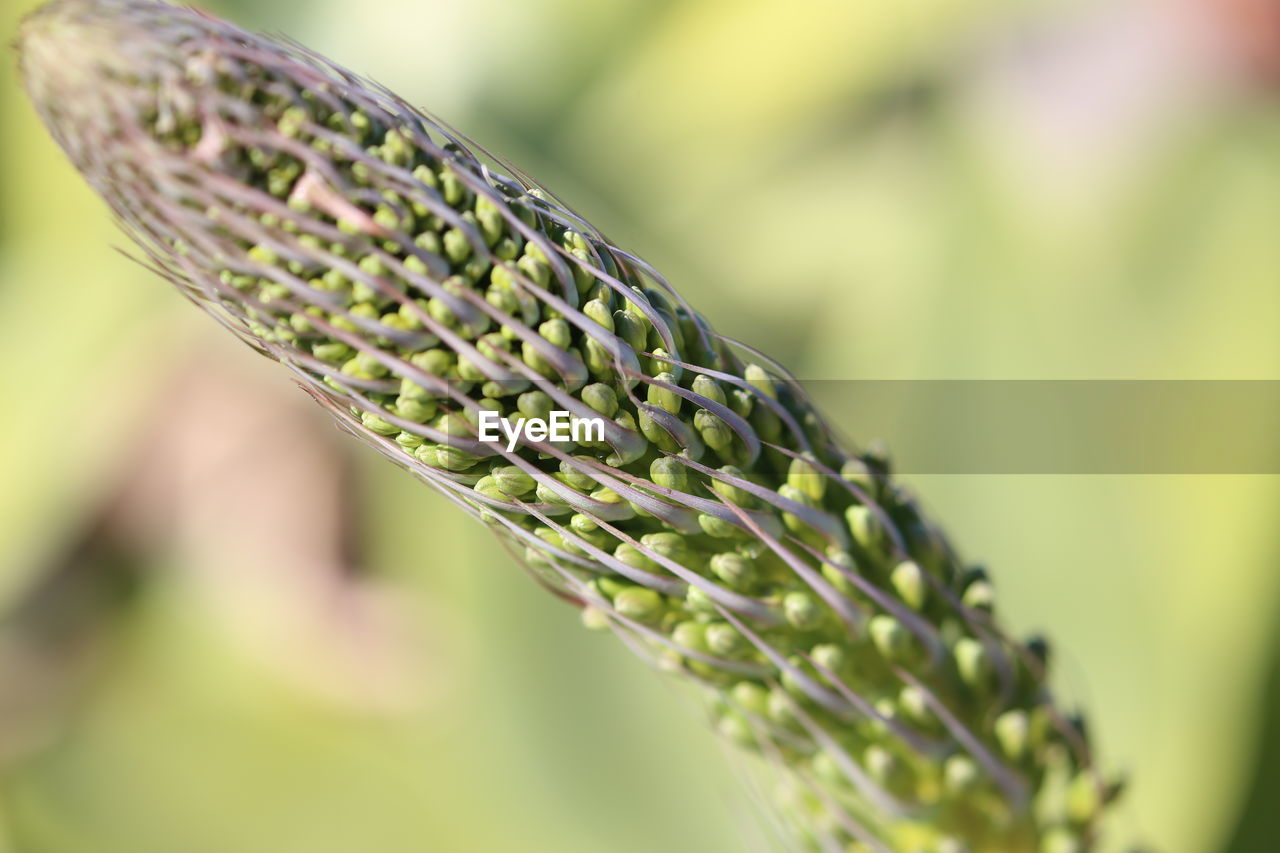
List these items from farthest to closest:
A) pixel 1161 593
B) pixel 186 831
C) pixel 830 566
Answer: pixel 186 831
pixel 1161 593
pixel 830 566

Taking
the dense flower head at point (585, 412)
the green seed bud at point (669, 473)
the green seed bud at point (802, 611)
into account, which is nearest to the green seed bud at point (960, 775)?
the dense flower head at point (585, 412)

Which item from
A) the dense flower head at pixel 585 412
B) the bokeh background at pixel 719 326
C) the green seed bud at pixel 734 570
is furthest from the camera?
the bokeh background at pixel 719 326

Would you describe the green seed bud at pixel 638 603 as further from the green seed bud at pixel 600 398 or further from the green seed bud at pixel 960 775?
the green seed bud at pixel 960 775

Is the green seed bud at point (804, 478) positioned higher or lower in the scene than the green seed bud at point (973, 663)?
higher

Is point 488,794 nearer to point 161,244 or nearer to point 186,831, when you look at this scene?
point 186,831

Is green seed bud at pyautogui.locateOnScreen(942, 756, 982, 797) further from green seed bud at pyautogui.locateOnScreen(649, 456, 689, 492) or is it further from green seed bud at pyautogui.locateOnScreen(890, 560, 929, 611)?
green seed bud at pyautogui.locateOnScreen(649, 456, 689, 492)

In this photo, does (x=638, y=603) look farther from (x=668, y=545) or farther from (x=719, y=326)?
(x=719, y=326)

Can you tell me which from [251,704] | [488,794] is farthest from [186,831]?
[488,794]

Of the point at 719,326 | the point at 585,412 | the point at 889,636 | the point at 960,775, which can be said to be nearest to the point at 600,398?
the point at 585,412
